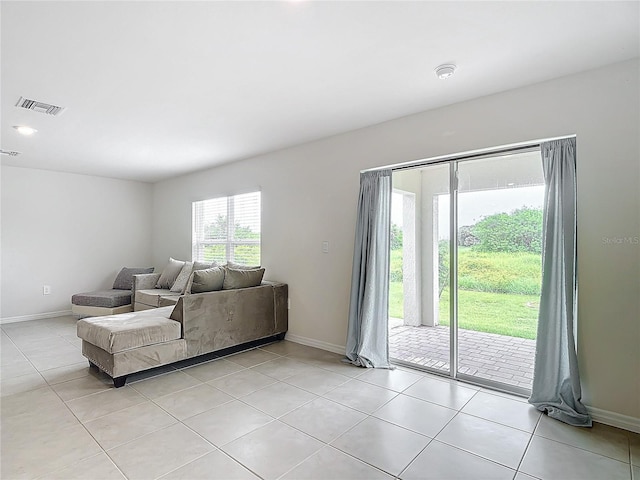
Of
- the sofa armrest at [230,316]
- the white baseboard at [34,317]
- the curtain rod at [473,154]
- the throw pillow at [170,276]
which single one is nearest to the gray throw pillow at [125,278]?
the throw pillow at [170,276]

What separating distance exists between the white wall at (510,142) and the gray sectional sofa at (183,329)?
1.50 feet

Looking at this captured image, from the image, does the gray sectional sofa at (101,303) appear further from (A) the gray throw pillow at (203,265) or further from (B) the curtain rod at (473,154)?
(B) the curtain rod at (473,154)

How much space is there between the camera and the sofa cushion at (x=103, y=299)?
18.0 feet

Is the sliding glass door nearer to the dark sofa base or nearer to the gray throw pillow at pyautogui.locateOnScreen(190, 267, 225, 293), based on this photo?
the dark sofa base

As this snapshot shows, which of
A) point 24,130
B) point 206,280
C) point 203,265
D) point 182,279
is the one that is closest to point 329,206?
point 206,280

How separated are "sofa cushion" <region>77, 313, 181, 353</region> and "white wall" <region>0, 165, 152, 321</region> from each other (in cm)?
332

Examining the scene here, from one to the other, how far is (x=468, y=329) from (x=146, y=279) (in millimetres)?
4900

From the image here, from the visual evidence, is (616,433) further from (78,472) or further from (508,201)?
(78,472)

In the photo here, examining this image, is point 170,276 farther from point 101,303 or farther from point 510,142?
point 510,142

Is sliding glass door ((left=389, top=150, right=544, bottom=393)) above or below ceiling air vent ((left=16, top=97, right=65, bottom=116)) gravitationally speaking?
below

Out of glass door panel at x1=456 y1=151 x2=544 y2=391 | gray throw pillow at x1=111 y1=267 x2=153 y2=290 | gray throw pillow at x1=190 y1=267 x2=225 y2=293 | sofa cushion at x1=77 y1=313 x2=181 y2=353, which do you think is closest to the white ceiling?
glass door panel at x1=456 y1=151 x2=544 y2=391

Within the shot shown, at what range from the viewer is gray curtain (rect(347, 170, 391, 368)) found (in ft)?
11.8

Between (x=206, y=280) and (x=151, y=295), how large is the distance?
190cm

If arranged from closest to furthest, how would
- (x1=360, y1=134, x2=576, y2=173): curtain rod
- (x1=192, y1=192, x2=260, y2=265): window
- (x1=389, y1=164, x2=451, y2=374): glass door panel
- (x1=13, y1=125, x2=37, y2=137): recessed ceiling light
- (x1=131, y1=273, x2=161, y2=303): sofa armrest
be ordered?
1. (x1=360, y1=134, x2=576, y2=173): curtain rod
2. (x1=389, y1=164, x2=451, y2=374): glass door panel
3. (x1=13, y1=125, x2=37, y2=137): recessed ceiling light
4. (x1=192, y1=192, x2=260, y2=265): window
5. (x1=131, y1=273, x2=161, y2=303): sofa armrest
